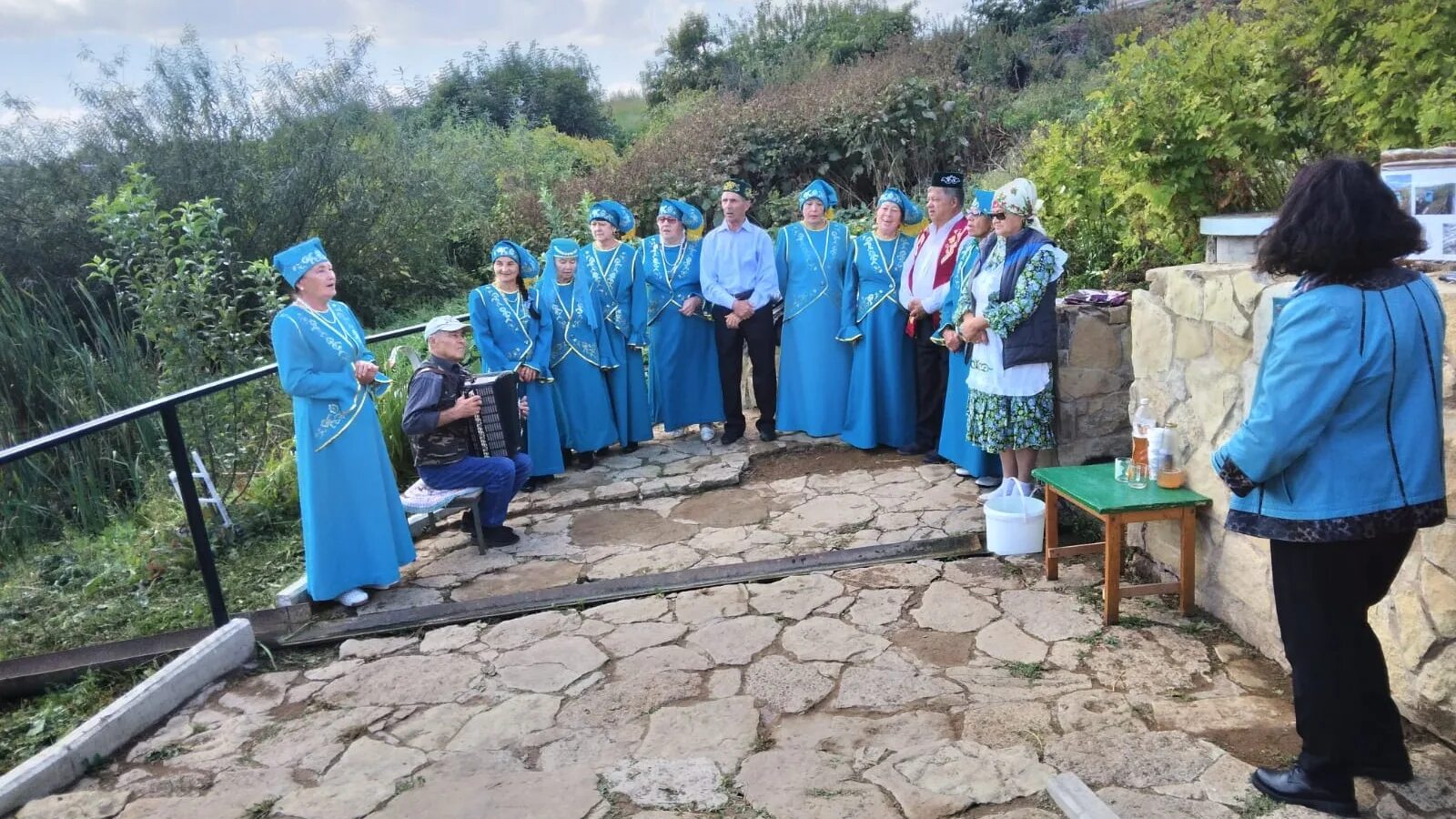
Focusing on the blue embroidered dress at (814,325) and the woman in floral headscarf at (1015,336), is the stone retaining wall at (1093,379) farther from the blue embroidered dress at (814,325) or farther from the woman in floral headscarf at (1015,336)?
the blue embroidered dress at (814,325)

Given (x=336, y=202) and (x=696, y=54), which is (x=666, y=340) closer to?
(x=336, y=202)

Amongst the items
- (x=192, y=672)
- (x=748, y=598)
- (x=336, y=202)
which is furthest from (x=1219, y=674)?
(x=336, y=202)

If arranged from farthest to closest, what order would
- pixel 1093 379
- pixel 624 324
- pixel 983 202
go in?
pixel 624 324, pixel 983 202, pixel 1093 379

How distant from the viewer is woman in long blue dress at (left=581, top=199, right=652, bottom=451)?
6945 millimetres

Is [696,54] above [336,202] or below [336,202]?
above

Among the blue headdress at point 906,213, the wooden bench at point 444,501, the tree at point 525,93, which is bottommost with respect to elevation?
the wooden bench at point 444,501

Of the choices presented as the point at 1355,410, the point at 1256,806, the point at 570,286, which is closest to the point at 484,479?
the point at 570,286

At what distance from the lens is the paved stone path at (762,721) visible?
9.45ft

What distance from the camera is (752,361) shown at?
7.25 m

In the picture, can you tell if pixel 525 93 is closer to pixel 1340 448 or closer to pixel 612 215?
pixel 612 215

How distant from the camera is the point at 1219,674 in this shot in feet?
11.2

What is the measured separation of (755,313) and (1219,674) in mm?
4136

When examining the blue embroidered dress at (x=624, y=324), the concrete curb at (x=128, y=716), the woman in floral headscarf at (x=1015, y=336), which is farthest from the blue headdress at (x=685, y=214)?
the concrete curb at (x=128, y=716)

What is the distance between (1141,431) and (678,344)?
151 inches
